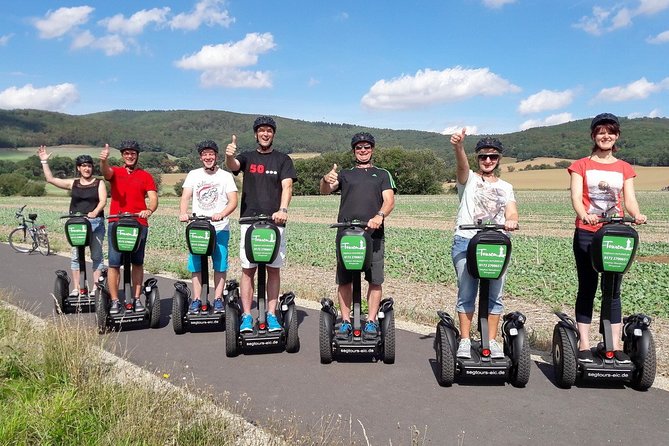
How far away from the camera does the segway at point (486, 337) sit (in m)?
4.51

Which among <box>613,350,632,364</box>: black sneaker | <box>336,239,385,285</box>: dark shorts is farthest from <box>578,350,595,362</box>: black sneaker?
<box>336,239,385,285</box>: dark shorts

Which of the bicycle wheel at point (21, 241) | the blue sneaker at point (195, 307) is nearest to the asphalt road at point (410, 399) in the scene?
→ the blue sneaker at point (195, 307)

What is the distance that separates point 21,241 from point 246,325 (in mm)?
14439

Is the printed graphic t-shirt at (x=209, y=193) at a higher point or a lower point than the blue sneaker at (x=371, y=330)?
higher

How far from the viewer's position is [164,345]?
5.91m

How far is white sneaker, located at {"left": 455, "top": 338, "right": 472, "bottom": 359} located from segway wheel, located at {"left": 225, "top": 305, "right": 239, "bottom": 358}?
2197mm

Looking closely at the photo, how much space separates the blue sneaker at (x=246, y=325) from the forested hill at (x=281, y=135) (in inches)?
Result: 3292

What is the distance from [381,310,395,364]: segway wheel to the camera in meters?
5.19

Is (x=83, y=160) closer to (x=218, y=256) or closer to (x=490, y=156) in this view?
(x=218, y=256)

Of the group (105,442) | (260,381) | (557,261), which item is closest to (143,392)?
(105,442)

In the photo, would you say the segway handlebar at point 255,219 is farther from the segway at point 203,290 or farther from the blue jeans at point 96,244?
the blue jeans at point 96,244

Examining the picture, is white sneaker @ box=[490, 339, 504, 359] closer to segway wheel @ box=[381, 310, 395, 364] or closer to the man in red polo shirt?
segway wheel @ box=[381, 310, 395, 364]

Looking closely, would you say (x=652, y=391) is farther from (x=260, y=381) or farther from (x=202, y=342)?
(x=202, y=342)

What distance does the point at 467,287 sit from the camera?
189 inches
